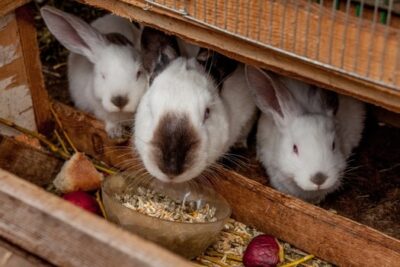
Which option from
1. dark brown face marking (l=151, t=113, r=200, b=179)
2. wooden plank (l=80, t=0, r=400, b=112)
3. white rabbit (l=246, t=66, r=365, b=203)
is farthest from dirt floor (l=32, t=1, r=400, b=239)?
wooden plank (l=80, t=0, r=400, b=112)

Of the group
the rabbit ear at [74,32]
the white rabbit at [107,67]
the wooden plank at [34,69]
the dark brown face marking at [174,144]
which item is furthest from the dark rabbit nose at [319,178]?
the wooden plank at [34,69]

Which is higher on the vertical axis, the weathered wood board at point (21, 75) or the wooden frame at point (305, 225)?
the weathered wood board at point (21, 75)

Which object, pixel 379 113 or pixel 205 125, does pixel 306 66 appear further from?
pixel 379 113

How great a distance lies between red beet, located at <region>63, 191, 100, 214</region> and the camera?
3.35m

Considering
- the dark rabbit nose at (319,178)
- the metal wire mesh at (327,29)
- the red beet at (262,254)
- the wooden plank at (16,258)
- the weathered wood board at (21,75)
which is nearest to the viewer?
the metal wire mesh at (327,29)

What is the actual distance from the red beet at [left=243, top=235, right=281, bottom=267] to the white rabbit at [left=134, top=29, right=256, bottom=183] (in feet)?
1.34

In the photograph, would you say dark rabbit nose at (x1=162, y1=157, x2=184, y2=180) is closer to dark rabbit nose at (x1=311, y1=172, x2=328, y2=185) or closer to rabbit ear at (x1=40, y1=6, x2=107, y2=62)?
dark rabbit nose at (x1=311, y1=172, x2=328, y2=185)

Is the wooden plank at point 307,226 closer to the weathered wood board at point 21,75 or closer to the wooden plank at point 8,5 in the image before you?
the weathered wood board at point 21,75

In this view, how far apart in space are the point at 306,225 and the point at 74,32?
1.54m

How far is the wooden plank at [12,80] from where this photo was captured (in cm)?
366

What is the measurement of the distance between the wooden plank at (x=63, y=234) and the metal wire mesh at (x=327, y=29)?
0.90 meters

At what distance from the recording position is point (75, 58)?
13.7ft

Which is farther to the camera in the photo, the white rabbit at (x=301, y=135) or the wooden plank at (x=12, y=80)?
the wooden plank at (x=12, y=80)

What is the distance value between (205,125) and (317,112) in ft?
2.13
